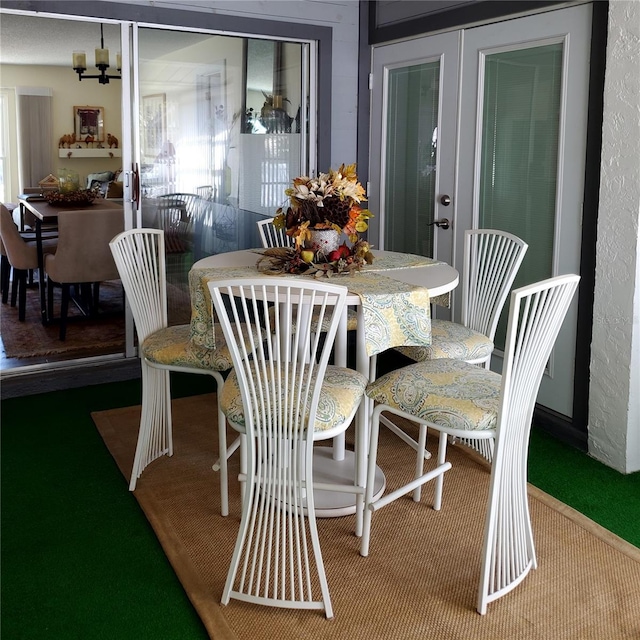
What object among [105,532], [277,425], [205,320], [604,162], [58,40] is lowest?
[105,532]

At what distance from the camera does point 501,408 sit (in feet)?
6.99

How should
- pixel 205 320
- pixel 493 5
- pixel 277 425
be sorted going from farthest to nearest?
1. pixel 493 5
2. pixel 205 320
3. pixel 277 425

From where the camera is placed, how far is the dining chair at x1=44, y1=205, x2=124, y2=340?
16.6 ft

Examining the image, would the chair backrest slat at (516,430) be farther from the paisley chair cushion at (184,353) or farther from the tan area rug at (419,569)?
the paisley chair cushion at (184,353)

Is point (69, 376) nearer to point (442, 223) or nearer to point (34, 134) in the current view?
point (442, 223)

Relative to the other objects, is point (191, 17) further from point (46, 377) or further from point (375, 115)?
point (46, 377)

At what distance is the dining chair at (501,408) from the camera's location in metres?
2.12

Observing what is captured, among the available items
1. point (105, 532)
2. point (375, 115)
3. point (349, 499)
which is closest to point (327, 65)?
point (375, 115)

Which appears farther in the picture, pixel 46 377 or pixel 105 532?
pixel 46 377

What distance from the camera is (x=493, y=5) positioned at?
3.66 meters

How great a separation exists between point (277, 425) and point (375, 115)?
299cm

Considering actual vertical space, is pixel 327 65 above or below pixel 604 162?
above

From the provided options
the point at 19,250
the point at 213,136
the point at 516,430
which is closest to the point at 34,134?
the point at 19,250

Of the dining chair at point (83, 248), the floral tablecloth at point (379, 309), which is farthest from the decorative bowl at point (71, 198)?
the floral tablecloth at point (379, 309)
